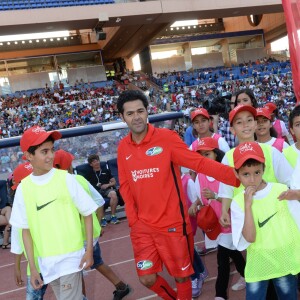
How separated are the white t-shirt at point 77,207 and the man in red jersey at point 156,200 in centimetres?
41

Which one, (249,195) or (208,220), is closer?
(249,195)

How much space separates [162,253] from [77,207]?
0.70 m

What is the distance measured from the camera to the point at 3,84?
28.4 metres

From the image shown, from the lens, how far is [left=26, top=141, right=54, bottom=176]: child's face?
2314 millimetres

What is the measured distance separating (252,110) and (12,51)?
2909cm

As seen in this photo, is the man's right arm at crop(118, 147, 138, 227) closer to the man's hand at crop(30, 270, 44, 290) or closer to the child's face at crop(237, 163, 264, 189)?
the man's hand at crop(30, 270, 44, 290)

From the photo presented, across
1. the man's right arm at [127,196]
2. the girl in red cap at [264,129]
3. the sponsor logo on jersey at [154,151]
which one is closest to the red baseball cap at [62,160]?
the man's right arm at [127,196]

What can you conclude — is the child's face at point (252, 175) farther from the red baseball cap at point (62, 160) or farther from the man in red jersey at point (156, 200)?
the red baseball cap at point (62, 160)

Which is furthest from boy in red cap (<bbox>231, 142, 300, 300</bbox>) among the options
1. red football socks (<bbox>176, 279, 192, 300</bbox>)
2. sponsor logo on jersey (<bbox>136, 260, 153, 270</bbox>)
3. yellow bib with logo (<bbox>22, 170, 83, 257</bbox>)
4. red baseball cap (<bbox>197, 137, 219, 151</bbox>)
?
yellow bib with logo (<bbox>22, 170, 83, 257</bbox>)

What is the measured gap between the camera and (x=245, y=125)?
269 centimetres

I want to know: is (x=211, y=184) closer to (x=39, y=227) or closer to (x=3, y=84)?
(x=39, y=227)

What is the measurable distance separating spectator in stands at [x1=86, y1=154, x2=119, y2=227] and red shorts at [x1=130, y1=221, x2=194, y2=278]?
327 cm

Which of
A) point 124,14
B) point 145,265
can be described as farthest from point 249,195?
point 124,14

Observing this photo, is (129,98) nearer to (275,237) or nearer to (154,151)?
(154,151)
